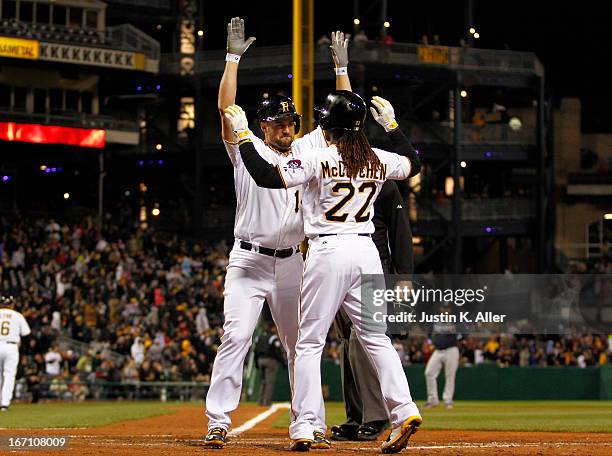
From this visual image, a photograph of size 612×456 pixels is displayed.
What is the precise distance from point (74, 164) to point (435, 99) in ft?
45.0

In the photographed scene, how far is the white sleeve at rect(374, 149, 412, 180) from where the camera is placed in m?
7.27

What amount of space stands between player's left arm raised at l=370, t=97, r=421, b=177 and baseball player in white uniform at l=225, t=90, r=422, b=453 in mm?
155

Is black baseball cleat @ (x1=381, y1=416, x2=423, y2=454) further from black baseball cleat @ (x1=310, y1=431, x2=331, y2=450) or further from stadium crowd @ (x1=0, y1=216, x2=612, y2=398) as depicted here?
stadium crowd @ (x1=0, y1=216, x2=612, y2=398)

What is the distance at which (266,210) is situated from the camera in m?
7.75

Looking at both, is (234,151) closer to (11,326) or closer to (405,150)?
(405,150)

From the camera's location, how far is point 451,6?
44125 mm

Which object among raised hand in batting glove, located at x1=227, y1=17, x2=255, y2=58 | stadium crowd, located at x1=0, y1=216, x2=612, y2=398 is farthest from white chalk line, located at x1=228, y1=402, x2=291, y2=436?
stadium crowd, located at x1=0, y1=216, x2=612, y2=398

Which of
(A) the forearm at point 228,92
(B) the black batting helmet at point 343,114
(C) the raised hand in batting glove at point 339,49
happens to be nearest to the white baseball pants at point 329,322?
(B) the black batting helmet at point 343,114

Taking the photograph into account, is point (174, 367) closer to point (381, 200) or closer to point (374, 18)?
point (381, 200)

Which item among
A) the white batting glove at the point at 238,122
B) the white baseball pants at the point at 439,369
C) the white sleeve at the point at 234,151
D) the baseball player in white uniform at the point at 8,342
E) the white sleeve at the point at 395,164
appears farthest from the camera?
the white baseball pants at the point at 439,369

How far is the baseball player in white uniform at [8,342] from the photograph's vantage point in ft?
54.1

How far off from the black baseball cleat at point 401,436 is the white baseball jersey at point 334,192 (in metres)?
1.19

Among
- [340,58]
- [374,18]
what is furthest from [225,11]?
[340,58]
